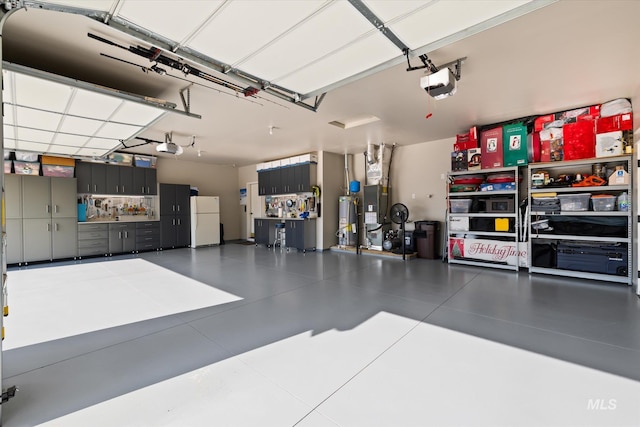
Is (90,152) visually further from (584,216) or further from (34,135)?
(584,216)

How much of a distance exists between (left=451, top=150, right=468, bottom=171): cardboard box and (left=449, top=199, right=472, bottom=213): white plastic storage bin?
0.67 meters

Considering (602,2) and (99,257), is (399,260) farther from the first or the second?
(99,257)

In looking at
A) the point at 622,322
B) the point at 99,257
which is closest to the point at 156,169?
the point at 99,257

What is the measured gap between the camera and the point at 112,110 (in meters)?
3.87

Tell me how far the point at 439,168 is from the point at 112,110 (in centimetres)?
657

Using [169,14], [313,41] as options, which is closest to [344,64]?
[313,41]

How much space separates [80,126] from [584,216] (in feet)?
28.2

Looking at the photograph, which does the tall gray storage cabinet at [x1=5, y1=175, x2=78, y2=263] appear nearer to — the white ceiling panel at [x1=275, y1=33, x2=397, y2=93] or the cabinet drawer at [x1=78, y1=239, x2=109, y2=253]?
the cabinet drawer at [x1=78, y1=239, x2=109, y2=253]

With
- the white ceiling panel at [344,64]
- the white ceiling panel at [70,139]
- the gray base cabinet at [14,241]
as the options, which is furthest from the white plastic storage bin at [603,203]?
the gray base cabinet at [14,241]

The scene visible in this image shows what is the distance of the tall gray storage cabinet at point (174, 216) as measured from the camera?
345 inches

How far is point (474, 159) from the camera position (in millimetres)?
5773

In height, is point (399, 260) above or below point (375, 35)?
below

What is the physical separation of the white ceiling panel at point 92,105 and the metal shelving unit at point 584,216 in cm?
673

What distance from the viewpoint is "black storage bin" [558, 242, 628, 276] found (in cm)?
445
